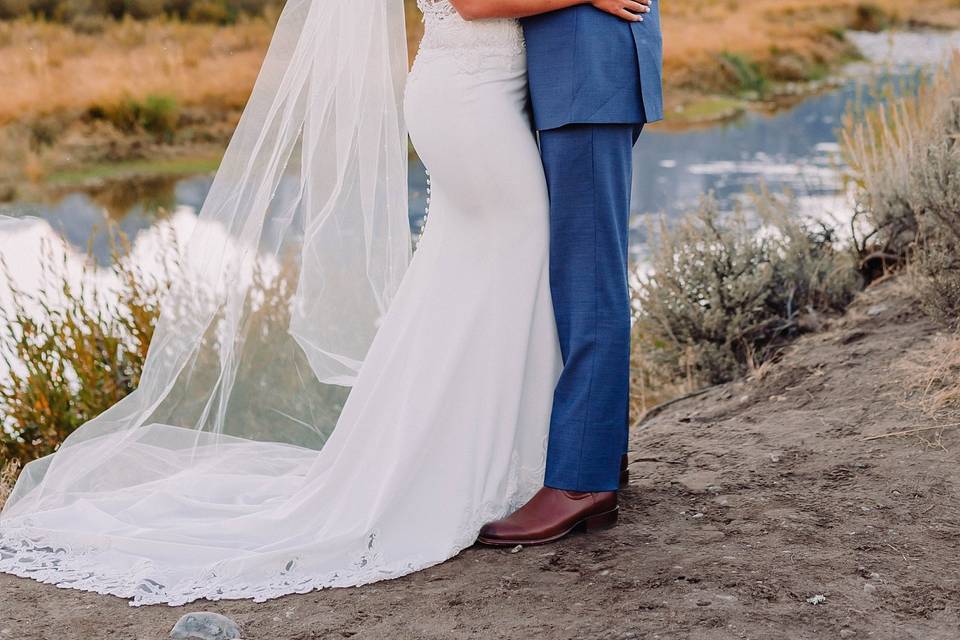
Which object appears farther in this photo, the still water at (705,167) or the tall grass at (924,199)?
the still water at (705,167)

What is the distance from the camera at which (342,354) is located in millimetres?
3074

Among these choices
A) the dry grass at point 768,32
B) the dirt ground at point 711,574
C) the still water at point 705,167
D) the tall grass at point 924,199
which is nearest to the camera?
the dirt ground at point 711,574

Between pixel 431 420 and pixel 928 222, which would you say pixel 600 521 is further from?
pixel 928 222

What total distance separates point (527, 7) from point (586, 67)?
183mm

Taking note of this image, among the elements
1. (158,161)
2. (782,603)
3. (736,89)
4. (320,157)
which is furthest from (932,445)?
(736,89)

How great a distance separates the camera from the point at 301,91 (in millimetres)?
2883

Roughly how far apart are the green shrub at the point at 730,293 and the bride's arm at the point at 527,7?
2.27m

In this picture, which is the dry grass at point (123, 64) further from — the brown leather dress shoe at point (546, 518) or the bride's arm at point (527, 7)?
the brown leather dress shoe at point (546, 518)

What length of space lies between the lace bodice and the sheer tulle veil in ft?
1.08

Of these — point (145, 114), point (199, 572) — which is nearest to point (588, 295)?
point (199, 572)

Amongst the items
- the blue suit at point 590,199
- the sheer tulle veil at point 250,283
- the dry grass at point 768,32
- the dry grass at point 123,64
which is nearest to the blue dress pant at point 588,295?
the blue suit at point 590,199

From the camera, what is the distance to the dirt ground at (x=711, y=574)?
2.20 metres

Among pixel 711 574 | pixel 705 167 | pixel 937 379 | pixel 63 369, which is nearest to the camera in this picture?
pixel 711 574

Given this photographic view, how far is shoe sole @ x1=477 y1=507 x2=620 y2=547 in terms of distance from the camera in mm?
2588
